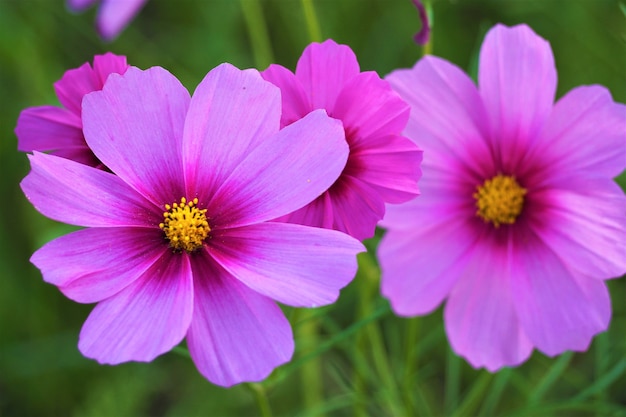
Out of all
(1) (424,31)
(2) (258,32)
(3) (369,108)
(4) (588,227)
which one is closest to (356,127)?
(3) (369,108)

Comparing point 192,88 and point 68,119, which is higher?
point 68,119

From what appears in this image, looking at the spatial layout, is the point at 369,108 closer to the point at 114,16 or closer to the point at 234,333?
the point at 234,333

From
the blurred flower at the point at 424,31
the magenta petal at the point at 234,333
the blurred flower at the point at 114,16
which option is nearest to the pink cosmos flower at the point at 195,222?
the magenta petal at the point at 234,333

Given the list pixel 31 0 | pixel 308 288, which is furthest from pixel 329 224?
pixel 31 0

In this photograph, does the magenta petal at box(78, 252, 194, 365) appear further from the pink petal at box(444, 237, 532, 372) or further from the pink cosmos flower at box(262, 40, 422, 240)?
the pink petal at box(444, 237, 532, 372)

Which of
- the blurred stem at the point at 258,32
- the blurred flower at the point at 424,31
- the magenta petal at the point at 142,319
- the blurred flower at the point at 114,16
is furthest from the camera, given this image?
the blurred stem at the point at 258,32

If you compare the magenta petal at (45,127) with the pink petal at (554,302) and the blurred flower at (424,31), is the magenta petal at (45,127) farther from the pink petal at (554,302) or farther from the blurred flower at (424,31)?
the pink petal at (554,302)
